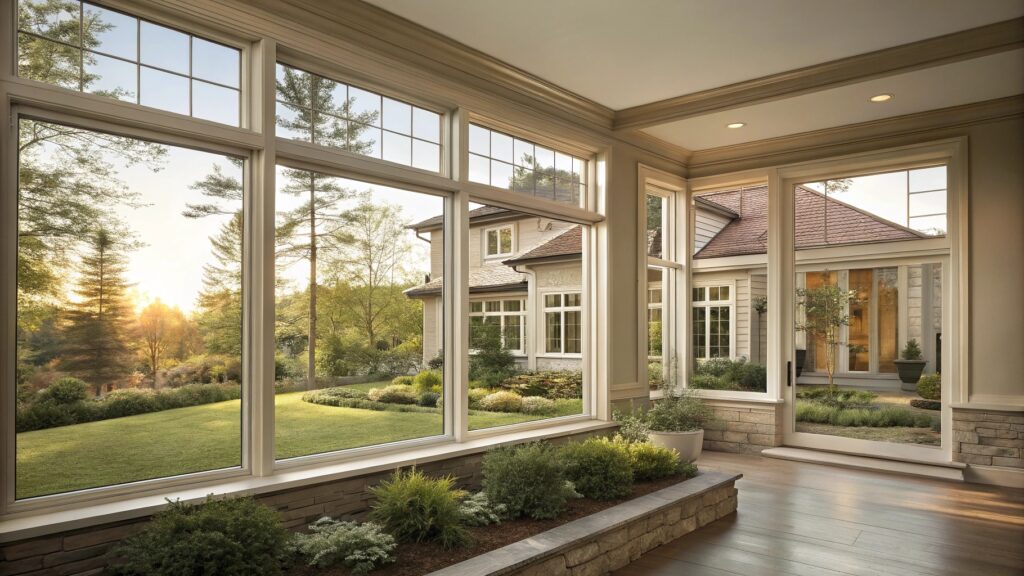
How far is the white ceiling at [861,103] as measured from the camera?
546cm

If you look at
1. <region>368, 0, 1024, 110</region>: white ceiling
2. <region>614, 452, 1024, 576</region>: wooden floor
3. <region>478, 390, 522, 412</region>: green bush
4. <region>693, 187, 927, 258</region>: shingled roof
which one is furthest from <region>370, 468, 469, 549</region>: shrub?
<region>693, 187, 927, 258</region>: shingled roof

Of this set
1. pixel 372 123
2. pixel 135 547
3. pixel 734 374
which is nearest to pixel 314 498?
pixel 135 547

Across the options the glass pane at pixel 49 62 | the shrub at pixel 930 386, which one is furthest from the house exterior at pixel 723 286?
the glass pane at pixel 49 62

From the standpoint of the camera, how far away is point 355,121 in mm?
4758

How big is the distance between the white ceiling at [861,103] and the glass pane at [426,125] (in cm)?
267

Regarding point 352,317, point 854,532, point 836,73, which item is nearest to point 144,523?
point 352,317

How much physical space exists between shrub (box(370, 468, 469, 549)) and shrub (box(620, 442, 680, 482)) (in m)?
1.87

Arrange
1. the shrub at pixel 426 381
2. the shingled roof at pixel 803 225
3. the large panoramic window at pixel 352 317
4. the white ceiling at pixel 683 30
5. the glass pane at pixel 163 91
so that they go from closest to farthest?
the glass pane at pixel 163 91, the large panoramic window at pixel 352 317, the white ceiling at pixel 683 30, the shrub at pixel 426 381, the shingled roof at pixel 803 225

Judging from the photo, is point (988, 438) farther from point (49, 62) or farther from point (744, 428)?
point (49, 62)

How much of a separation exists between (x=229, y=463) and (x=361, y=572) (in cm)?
115

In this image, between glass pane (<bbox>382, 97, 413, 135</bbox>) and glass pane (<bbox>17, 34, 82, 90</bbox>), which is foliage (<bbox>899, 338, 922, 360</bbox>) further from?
glass pane (<bbox>17, 34, 82, 90</bbox>)

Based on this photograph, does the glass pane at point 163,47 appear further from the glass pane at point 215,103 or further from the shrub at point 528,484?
the shrub at point 528,484

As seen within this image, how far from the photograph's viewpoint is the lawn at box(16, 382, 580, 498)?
3.35 meters

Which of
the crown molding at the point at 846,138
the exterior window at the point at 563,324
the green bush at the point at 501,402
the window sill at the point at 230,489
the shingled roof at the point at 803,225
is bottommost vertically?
the window sill at the point at 230,489
